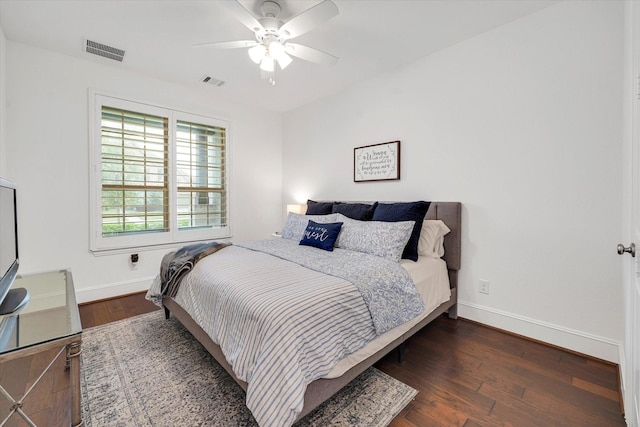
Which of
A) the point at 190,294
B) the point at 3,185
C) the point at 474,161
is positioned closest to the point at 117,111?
the point at 3,185

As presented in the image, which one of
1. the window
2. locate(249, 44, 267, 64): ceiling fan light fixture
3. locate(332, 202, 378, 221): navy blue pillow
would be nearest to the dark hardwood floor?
locate(332, 202, 378, 221): navy blue pillow

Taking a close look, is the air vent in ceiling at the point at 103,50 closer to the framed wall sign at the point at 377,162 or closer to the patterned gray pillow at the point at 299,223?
the patterned gray pillow at the point at 299,223

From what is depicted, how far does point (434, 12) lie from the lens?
2.17 meters

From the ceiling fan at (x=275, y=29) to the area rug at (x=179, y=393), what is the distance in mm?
2281

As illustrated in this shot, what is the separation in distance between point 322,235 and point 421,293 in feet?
3.23

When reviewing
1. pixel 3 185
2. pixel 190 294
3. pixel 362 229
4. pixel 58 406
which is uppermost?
pixel 3 185

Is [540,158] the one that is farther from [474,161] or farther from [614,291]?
[614,291]

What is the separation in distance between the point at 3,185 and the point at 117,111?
2.02 m

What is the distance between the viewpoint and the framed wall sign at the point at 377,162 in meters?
3.12

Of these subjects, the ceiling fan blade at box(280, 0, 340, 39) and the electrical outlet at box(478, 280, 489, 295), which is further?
the electrical outlet at box(478, 280, 489, 295)

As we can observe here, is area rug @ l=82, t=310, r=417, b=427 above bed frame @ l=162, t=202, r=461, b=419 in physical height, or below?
below

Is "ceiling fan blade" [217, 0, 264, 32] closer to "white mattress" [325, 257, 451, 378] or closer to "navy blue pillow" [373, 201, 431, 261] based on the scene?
"navy blue pillow" [373, 201, 431, 261]

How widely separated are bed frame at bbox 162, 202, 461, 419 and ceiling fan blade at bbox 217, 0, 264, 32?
2.07 meters

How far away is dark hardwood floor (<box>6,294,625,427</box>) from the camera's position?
146 centimetres
